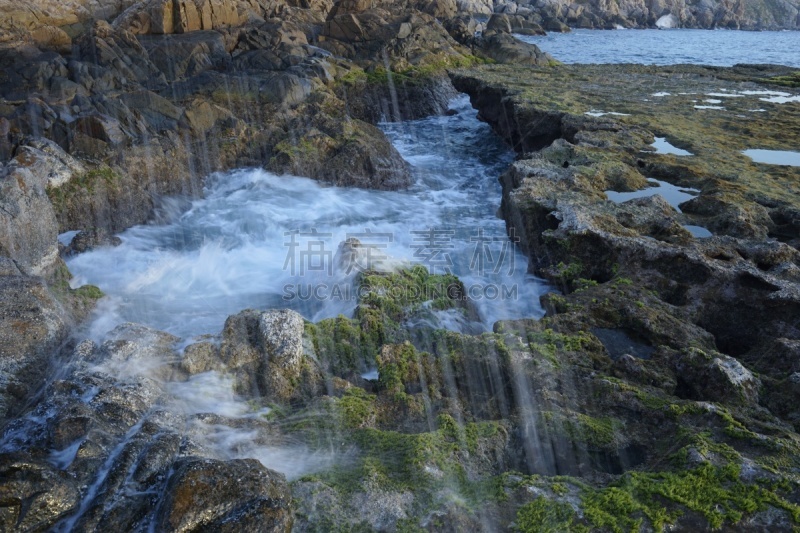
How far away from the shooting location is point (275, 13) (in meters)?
33.5

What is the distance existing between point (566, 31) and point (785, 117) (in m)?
55.7

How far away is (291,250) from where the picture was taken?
11078 mm

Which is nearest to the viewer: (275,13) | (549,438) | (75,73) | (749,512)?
(749,512)

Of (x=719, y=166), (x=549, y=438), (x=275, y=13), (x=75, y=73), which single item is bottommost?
(x=549, y=438)

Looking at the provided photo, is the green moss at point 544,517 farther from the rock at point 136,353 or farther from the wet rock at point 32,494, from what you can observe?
the rock at point 136,353

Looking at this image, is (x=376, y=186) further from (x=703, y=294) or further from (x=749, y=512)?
(x=749, y=512)

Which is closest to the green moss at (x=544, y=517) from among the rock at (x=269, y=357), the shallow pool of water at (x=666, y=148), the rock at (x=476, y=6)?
the rock at (x=269, y=357)

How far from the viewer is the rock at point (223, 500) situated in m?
3.38

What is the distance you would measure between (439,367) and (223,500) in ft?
9.16

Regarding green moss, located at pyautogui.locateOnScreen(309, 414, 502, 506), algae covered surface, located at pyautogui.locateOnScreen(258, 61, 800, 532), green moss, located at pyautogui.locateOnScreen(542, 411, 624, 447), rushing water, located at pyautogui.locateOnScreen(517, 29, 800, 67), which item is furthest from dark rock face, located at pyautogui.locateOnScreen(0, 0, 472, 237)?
rushing water, located at pyautogui.locateOnScreen(517, 29, 800, 67)

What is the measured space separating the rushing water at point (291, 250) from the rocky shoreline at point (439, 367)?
505 millimetres

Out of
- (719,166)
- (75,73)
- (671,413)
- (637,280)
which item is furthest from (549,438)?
(75,73)

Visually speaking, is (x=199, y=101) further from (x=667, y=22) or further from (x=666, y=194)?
(x=667, y=22)

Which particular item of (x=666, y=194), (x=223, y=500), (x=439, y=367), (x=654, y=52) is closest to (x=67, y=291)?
(x=439, y=367)
